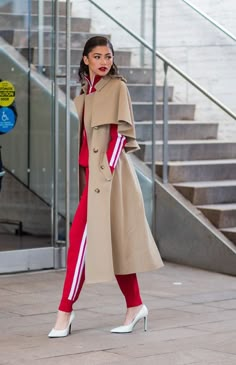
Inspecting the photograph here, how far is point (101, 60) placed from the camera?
258 inches

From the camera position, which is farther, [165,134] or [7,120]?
[165,134]

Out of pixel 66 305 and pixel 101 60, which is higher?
pixel 101 60

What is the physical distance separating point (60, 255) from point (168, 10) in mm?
3122

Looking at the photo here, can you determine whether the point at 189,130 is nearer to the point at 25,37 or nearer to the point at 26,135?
the point at 26,135

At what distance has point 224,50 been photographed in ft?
35.8

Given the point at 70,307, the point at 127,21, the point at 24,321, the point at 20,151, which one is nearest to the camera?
the point at 70,307

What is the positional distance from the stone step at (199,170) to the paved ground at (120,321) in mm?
1259

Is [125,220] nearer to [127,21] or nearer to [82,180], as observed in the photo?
[82,180]

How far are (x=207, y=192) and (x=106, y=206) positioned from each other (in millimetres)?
3738

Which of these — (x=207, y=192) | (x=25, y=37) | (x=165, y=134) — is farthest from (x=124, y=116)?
(x=165, y=134)

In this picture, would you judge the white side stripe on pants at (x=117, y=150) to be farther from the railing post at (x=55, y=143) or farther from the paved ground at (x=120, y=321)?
the railing post at (x=55, y=143)

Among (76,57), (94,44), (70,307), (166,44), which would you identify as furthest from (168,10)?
(70,307)

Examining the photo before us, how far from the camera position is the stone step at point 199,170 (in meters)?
10.3

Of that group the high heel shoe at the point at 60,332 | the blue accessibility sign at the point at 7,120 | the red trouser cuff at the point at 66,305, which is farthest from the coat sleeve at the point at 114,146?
the blue accessibility sign at the point at 7,120
